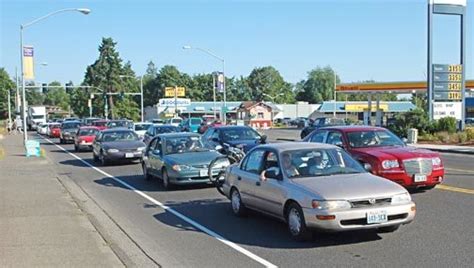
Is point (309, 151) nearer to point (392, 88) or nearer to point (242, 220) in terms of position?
point (242, 220)

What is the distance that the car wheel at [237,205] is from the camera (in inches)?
420

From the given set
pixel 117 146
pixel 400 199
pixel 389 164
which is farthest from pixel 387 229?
pixel 117 146

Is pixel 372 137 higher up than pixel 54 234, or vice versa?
pixel 372 137

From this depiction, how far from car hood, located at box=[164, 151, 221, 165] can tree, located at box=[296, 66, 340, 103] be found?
16420 cm

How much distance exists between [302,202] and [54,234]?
3.94 meters

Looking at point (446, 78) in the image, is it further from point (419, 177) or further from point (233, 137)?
point (419, 177)

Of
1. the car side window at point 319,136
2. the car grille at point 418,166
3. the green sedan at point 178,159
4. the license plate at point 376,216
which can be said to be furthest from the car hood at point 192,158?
the license plate at point 376,216

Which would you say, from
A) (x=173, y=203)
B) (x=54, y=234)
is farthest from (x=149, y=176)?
(x=54, y=234)

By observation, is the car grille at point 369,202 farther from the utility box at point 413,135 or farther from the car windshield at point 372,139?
the utility box at point 413,135

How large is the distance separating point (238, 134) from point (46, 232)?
12.2 m

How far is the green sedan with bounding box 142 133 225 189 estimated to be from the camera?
14758 mm

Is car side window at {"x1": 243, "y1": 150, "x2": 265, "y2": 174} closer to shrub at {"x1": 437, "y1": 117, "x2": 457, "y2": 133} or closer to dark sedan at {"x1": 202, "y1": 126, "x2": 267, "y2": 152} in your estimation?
dark sedan at {"x1": 202, "y1": 126, "x2": 267, "y2": 152}

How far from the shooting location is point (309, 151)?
9.58 meters

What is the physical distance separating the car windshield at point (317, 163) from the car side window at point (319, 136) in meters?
5.11
